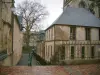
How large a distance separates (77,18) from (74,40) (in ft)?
13.2

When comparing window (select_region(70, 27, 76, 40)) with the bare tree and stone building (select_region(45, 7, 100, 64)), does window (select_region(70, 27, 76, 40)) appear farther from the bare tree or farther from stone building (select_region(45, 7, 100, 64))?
the bare tree

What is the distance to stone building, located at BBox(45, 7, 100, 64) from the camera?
20.9 m

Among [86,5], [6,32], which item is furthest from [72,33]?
[6,32]

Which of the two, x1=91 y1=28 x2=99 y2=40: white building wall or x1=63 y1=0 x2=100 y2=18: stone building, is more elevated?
x1=63 y1=0 x2=100 y2=18: stone building

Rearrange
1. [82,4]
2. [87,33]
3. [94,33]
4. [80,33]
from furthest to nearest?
1. [82,4]
2. [94,33]
3. [87,33]
4. [80,33]

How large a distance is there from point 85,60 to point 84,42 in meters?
2.50

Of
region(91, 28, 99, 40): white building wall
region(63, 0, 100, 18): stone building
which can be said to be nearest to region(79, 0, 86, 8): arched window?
region(63, 0, 100, 18): stone building

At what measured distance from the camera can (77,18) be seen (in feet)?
78.4

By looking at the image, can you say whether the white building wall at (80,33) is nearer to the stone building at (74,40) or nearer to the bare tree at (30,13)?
the stone building at (74,40)

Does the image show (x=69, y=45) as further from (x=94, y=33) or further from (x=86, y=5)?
(x=86, y=5)

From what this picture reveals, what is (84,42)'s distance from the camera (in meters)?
22.0

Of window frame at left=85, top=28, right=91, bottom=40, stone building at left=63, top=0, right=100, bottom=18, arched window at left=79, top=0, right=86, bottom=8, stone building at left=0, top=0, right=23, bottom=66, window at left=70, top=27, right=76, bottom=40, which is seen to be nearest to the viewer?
stone building at left=0, top=0, right=23, bottom=66

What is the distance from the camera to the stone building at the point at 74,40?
20.9 m

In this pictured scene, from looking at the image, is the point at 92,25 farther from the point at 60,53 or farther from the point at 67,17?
the point at 60,53
